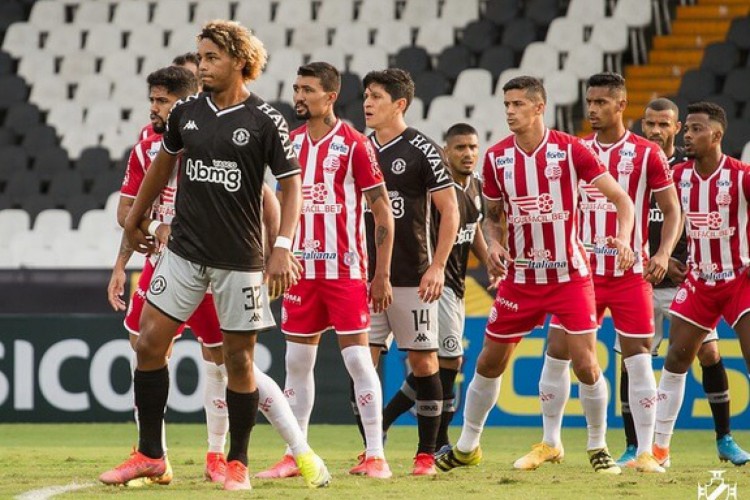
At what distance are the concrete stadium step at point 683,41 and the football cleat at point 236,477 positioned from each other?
1204 centimetres

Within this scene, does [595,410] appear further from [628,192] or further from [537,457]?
[628,192]

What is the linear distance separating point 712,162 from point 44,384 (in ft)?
20.1

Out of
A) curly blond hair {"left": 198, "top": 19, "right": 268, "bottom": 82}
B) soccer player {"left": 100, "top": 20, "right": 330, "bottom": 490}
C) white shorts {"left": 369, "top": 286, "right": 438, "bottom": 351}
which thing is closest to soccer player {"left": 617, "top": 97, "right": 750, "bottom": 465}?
white shorts {"left": 369, "top": 286, "right": 438, "bottom": 351}

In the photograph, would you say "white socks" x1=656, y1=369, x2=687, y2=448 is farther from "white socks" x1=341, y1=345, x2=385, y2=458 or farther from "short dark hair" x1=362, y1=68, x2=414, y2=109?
"short dark hair" x1=362, y1=68, x2=414, y2=109

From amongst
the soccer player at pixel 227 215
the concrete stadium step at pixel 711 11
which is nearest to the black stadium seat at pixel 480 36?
the concrete stadium step at pixel 711 11

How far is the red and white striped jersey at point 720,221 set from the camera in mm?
9055

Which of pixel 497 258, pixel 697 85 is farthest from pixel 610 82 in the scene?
pixel 697 85

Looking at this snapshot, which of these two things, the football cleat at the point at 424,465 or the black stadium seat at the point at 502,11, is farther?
the black stadium seat at the point at 502,11

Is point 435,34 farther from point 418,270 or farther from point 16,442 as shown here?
point 418,270

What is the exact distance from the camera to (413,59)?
700 inches

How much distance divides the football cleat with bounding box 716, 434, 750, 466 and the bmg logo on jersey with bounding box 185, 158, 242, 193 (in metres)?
3.94

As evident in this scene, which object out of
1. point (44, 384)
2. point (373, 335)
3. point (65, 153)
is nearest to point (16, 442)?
point (44, 384)

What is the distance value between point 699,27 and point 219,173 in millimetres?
12164

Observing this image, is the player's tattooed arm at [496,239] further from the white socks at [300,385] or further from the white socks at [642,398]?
the white socks at [300,385]
